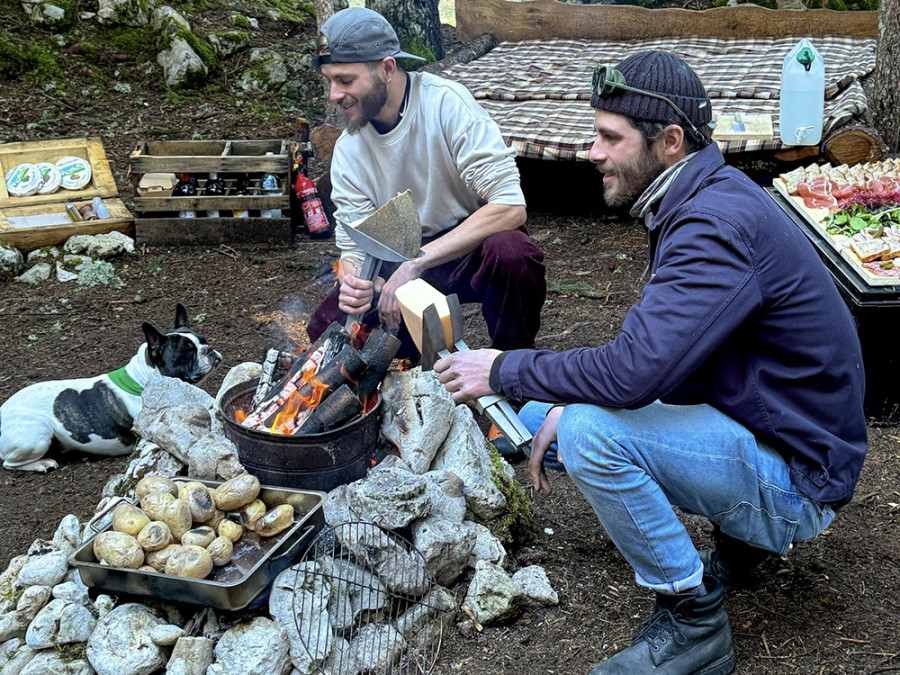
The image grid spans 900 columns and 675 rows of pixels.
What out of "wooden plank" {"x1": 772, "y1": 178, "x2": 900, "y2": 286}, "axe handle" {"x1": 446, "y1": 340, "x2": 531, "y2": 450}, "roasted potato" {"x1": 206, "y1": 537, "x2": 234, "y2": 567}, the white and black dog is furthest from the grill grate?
"wooden plank" {"x1": 772, "y1": 178, "x2": 900, "y2": 286}

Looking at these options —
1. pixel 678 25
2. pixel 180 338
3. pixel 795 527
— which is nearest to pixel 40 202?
pixel 180 338

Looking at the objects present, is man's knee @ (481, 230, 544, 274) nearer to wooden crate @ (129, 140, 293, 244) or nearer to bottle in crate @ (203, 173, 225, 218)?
wooden crate @ (129, 140, 293, 244)

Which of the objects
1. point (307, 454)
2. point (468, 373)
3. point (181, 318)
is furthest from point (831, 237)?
point (181, 318)

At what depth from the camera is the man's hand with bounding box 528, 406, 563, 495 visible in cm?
268

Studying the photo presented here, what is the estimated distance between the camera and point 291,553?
2.96 meters

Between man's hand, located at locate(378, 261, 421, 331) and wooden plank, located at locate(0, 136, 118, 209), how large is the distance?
4226mm

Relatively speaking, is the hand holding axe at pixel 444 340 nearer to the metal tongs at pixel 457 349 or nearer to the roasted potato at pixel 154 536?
the metal tongs at pixel 457 349

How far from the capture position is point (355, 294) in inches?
146

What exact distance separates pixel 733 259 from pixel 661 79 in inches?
24.4

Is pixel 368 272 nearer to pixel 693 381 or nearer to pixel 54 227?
pixel 693 381

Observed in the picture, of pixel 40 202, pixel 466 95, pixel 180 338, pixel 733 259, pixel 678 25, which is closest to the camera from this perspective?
pixel 733 259

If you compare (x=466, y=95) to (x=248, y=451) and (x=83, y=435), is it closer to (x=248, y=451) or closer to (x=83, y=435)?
(x=248, y=451)

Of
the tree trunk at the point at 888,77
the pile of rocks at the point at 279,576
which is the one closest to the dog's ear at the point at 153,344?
the pile of rocks at the point at 279,576

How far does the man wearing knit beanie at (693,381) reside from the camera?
230 centimetres
